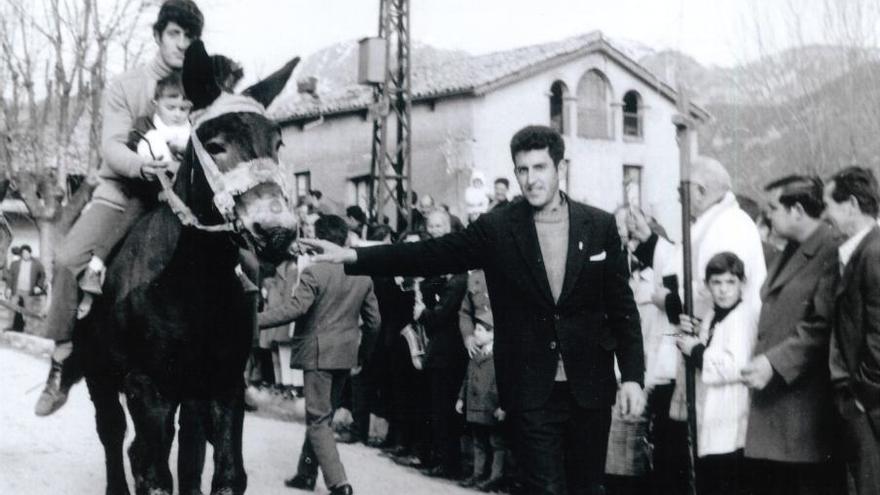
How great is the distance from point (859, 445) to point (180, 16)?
4.58 metres

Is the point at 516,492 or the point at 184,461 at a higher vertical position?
the point at 184,461

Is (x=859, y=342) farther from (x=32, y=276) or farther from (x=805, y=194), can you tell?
(x=32, y=276)

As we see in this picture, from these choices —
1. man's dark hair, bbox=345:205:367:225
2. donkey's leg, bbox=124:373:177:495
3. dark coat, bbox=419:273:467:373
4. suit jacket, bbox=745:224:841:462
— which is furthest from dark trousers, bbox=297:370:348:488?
man's dark hair, bbox=345:205:367:225

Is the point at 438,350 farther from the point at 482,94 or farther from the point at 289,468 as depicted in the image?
the point at 482,94

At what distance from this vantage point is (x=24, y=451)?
11.2 m

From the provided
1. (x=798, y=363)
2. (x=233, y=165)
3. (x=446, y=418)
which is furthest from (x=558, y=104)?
(x=233, y=165)

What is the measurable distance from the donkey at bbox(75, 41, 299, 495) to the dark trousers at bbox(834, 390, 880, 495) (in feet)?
11.2

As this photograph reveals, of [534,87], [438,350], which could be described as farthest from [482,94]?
[438,350]

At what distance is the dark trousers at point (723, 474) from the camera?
288 inches

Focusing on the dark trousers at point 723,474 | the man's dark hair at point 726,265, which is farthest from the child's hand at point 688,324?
the dark trousers at point 723,474

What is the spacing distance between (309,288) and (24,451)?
342 centimetres

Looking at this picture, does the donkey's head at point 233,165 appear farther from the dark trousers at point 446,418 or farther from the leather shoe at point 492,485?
the dark trousers at point 446,418

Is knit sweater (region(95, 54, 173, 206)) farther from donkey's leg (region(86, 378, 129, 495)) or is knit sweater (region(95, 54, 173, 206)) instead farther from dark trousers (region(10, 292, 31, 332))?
dark trousers (region(10, 292, 31, 332))

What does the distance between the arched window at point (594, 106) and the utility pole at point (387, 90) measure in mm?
18529
